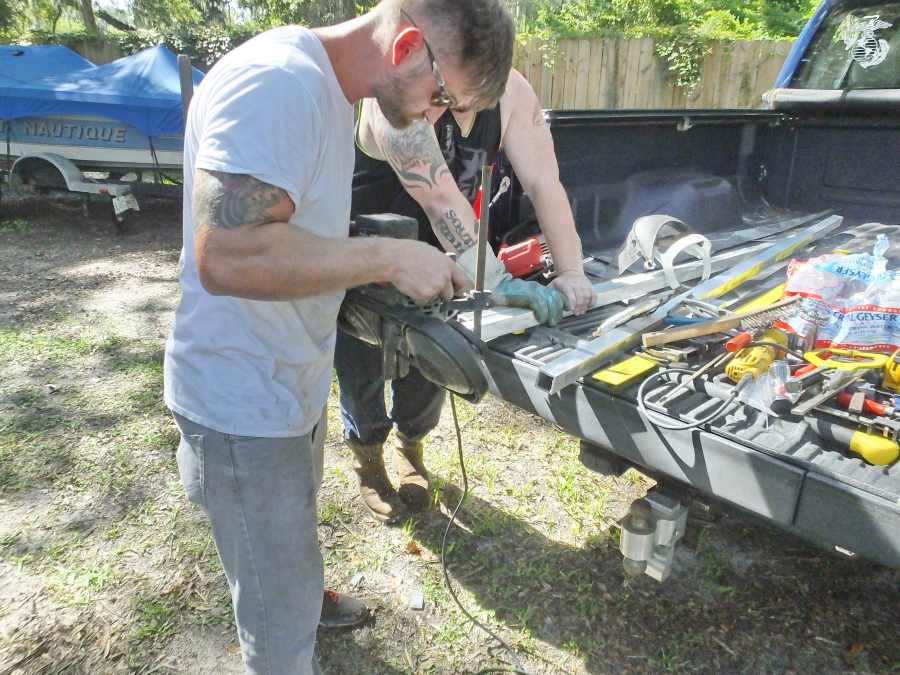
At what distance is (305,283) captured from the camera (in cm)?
124

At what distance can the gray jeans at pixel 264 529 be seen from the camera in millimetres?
1488

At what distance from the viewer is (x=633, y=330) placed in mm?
1896

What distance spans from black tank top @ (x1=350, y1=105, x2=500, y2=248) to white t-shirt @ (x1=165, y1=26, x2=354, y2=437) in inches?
40.6

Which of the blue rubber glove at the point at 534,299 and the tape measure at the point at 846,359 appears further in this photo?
the blue rubber glove at the point at 534,299

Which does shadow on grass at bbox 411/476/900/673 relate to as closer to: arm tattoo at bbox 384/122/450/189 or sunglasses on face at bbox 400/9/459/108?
arm tattoo at bbox 384/122/450/189

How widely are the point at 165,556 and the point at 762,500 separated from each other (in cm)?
221

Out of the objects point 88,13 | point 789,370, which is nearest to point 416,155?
point 789,370

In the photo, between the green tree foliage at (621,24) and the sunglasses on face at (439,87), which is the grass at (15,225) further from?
the sunglasses on face at (439,87)

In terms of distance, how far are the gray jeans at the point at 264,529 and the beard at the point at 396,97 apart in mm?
782

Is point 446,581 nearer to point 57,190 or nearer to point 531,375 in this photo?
point 531,375

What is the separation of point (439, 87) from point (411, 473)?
1930mm

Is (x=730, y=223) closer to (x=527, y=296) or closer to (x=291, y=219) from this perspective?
(x=527, y=296)

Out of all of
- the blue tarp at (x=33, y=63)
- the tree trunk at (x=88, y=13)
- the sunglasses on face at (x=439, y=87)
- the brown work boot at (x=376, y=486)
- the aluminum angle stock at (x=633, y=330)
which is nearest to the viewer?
the sunglasses on face at (x=439, y=87)

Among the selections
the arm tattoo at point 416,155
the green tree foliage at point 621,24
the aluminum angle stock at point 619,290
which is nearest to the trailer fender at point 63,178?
the arm tattoo at point 416,155
